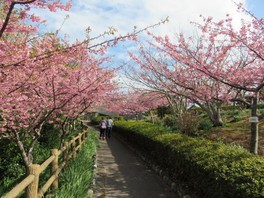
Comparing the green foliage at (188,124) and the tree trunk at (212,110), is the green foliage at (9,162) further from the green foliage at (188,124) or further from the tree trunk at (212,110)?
the green foliage at (188,124)

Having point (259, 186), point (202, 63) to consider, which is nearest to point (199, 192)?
point (259, 186)

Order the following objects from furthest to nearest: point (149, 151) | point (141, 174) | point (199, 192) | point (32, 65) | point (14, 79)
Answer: point (149, 151) < point (141, 174) < point (199, 192) < point (14, 79) < point (32, 65)

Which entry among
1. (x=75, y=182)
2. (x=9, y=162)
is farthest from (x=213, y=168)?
(x=9, y=162)

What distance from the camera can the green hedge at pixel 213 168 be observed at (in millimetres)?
4414

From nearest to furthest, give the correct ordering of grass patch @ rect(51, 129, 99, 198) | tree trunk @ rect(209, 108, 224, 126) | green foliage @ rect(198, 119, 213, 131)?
grass patch @ rect(51, 129, 99, 198) → tree trunk @ rect(209, 108, 224, 126) → green foliage @ rect(198, 119, 213, 131)

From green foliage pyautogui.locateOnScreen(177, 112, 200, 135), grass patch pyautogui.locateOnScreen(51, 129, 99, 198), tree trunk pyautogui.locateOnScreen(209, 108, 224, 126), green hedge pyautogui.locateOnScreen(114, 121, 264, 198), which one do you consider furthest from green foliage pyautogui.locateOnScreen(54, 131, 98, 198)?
green foliage pyautogui.locateOnScreen(177, 112, 200, 135)

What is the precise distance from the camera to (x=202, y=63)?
24.4ft

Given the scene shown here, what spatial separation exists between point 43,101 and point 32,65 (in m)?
3.63

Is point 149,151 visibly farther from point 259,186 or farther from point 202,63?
point 259,186

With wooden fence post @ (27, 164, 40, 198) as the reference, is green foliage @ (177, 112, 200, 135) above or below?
above

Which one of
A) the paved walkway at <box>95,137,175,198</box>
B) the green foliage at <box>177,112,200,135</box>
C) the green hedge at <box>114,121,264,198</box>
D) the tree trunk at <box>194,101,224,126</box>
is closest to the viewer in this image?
the green hedge at <box>114,121,264,198</box>

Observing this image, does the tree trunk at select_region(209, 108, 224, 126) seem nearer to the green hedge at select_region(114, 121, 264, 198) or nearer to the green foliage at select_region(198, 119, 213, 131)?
the green foliage at select_region(198, 119, 213, 131)

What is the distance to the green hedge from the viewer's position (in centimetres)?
441

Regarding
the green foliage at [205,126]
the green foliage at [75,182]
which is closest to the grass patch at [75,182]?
the green foliage at [75,182]
